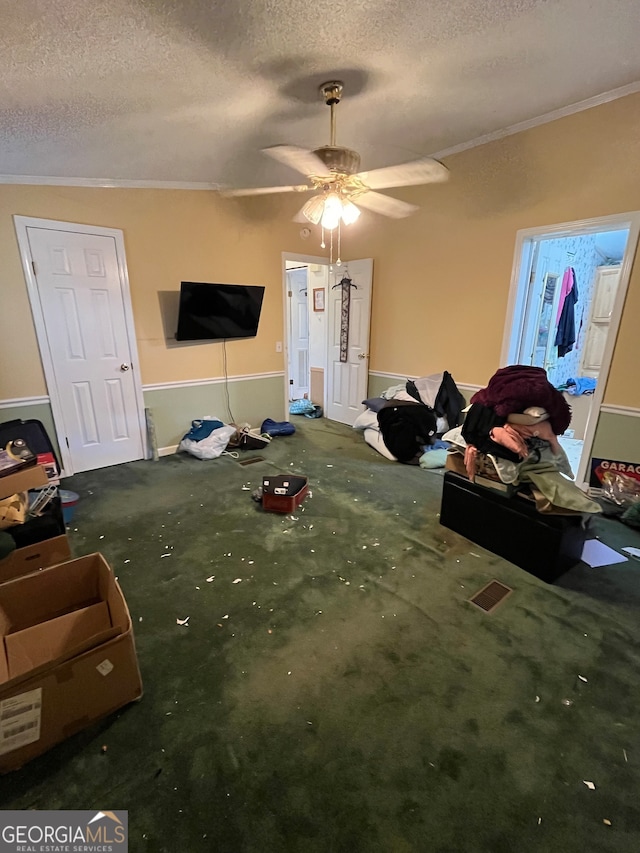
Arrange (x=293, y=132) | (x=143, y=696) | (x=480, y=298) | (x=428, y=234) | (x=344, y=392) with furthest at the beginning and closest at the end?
(x=344, y=392) < (x=428, y=234) < (x=480, y=298) < (x=293, y=132) < (x=143, y=696)

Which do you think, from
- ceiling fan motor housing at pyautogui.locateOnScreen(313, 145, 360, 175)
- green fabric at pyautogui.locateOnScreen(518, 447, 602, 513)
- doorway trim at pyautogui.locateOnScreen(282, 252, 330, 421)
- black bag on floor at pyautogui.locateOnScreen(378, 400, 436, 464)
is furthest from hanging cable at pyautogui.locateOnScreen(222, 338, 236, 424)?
green fabric at pyautogui.locateOnScreen(518, 447, 602, 513)

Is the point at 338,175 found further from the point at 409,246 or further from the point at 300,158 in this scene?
the point at 409,246

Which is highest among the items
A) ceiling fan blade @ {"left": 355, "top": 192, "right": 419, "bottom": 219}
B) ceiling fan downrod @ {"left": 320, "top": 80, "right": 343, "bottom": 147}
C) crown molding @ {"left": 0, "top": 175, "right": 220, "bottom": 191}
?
ceiling fan downrod @ {"left": 320, "top": 80, "right": 343, "bottom": 147}

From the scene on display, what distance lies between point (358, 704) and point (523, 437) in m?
1.68

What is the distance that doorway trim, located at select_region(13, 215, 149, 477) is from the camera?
3117 mm

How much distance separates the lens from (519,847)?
43.9 inches

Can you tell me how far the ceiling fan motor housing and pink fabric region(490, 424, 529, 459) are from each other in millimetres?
1739

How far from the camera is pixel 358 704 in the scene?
1522 mm

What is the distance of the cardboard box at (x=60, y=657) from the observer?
125cm

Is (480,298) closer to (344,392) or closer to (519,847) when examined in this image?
(344,392)

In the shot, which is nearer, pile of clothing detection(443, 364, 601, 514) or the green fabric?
the green fabric

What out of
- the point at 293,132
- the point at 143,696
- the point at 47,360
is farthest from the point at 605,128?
the point at 47,360

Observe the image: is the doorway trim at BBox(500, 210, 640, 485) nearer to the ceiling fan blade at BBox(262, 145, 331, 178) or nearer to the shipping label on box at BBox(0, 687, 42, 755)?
the ceiling fan blade at BBox(262, 145, 331, 178)

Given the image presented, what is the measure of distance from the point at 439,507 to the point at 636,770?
1827 mm
